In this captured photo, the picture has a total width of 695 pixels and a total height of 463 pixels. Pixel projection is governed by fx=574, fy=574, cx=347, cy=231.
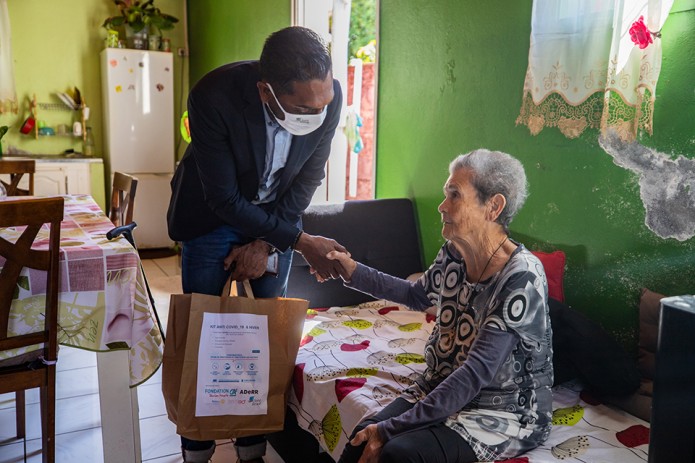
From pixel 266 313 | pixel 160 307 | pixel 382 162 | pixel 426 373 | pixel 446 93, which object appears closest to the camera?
pixel 426 373

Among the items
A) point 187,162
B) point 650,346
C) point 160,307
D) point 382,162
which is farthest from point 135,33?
point 650,346

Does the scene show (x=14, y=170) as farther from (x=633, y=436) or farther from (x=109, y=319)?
(x=633, y=436)

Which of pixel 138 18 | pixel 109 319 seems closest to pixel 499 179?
pixel 109 319

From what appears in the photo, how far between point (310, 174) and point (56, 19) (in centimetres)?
488

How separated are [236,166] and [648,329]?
128 cm

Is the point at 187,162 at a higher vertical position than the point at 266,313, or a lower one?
higher

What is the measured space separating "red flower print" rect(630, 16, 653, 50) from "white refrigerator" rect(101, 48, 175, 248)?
466 cm

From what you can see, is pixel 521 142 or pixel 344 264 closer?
pixel 344 264

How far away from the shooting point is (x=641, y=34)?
160 cm

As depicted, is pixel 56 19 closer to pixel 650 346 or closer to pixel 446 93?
pixel 446 93

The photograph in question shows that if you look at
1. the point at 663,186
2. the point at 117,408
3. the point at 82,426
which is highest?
the point at 663,186

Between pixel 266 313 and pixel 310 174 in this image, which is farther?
pixel 310 174

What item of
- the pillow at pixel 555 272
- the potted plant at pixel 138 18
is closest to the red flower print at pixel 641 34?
the pillow at pixel 555 272

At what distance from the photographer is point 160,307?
3.92 meters
